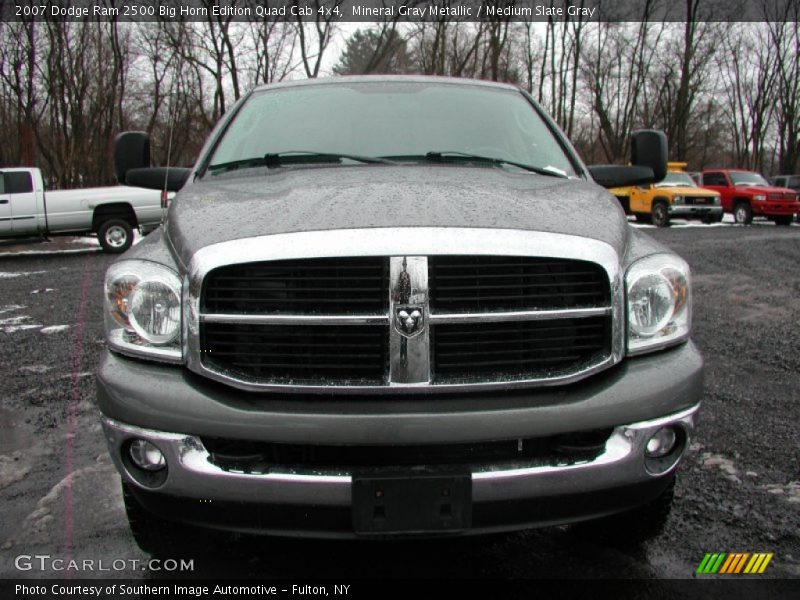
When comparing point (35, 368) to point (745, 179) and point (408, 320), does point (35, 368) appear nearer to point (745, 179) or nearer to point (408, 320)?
point (408, 320)

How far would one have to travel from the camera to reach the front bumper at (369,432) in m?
1.78

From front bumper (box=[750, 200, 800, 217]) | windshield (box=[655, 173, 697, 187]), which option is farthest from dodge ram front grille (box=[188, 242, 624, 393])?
front bumper (box=[750, 200, 800, 217])

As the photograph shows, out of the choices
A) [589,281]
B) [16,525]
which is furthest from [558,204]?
[16,525]

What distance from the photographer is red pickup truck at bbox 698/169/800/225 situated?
20531 mm

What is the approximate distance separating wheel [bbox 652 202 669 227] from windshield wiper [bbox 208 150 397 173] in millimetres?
18569

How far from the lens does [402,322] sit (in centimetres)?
184

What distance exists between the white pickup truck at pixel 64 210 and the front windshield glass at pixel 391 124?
11.4 m

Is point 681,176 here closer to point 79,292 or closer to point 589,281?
point 79,292

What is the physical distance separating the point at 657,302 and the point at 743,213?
21919 mm

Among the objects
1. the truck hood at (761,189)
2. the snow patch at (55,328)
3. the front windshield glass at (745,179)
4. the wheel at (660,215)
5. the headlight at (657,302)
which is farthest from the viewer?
the front windshield glass at (745,179)

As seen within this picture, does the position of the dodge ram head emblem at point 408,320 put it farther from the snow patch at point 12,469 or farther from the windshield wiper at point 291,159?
the snow patch at point 12,469

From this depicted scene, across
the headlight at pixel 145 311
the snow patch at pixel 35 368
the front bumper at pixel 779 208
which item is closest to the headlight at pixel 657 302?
the headlight at pixel 145 311

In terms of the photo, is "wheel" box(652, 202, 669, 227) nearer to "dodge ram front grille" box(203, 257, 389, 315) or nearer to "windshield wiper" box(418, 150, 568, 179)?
"windshield wiper" box(418, 150, 568, 179)

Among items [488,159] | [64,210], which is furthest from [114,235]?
[488,159]
